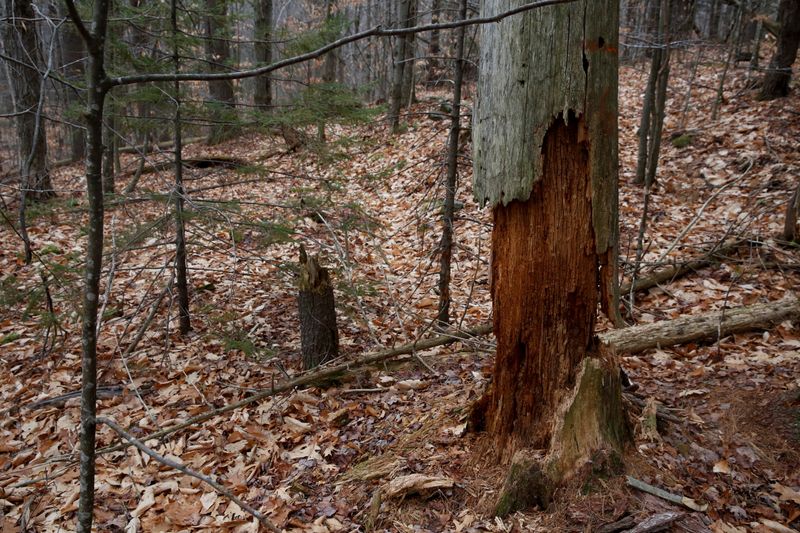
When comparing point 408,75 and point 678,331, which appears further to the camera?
point 408,75

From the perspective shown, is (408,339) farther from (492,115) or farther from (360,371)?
(492,115)

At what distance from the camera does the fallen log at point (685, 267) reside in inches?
232

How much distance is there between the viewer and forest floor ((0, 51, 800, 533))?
2.89m

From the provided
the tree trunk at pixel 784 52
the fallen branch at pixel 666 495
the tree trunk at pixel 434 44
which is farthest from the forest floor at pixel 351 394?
the tree trunk at pixel 784 52

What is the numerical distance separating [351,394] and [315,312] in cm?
86

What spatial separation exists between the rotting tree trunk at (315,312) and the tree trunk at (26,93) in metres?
2.13

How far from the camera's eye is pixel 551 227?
262cm

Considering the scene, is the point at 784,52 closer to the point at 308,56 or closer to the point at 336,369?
the point at 336,369

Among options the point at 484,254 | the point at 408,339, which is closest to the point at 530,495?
the point at 408,339

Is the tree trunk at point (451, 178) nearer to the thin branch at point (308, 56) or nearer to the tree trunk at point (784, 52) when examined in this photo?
the thin branch at point (308, 56)

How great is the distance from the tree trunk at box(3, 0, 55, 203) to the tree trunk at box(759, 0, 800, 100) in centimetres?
1127

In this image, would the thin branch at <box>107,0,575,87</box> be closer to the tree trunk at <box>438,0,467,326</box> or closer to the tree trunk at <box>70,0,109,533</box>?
the tree trunk at <box>70,0,109,533</box>

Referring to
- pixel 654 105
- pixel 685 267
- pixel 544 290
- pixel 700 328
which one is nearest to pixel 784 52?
pixel 654 105

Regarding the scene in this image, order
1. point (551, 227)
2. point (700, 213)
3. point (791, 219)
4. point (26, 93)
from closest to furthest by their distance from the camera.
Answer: point (551, 227), point (791, 219), point (700, 213), point (26, 93)
